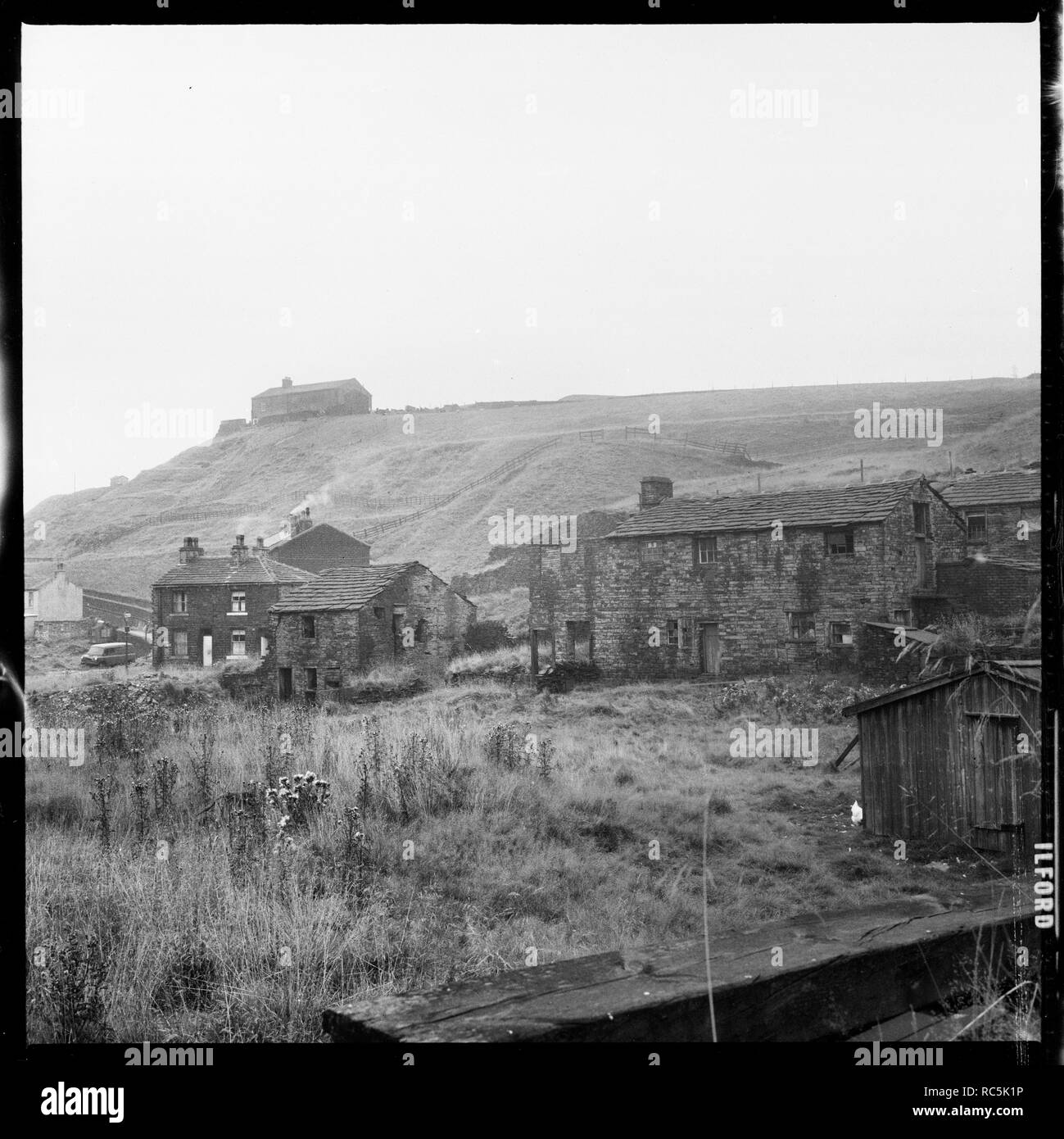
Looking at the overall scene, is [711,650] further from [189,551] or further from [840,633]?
[189,551]

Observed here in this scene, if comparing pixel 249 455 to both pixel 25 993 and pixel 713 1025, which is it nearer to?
pixel 25 993

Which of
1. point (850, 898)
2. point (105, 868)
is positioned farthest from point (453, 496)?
point (850, 898)

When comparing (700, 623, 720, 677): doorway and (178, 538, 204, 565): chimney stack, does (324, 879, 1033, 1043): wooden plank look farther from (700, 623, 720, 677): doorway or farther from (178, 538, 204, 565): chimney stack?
(178, 538, 204, 565): chimney stack

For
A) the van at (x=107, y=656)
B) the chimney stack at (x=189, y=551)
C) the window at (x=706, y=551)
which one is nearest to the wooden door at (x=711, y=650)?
the window at (x=706, y=551)

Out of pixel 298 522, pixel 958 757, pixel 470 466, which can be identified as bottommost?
pixel 958 757

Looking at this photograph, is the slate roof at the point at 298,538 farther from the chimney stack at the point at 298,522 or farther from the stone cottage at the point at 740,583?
the stone cottage at the point at 740,583

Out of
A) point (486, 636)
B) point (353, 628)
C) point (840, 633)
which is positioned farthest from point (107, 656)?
point (840, 633)

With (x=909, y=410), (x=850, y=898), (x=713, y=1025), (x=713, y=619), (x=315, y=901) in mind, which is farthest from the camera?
(x=713, y=619)
